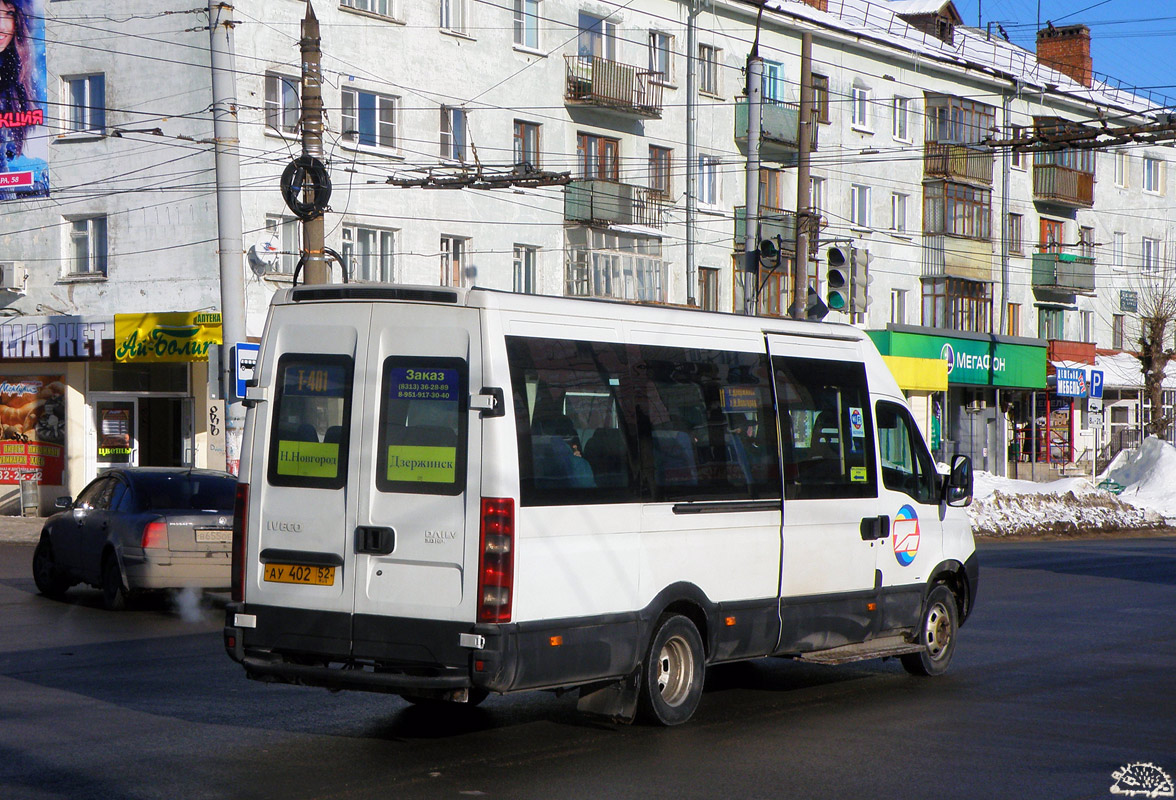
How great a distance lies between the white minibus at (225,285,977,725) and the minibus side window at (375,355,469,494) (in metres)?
0.01

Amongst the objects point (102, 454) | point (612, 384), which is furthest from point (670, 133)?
point (612, 384)

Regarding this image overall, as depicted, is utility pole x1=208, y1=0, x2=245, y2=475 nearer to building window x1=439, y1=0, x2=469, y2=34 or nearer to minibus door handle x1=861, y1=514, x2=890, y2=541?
minibus door handle x1=861, y1=514, x2=890, y2=541

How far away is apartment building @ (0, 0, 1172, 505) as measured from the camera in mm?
29203

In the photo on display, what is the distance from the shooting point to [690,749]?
803 cm

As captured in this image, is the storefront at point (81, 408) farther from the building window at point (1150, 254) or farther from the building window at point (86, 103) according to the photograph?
the building window at point (1150, 254)

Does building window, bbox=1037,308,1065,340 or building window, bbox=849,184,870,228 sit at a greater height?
building window, bbox=849,184,870,228

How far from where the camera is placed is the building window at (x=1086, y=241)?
2161 inches

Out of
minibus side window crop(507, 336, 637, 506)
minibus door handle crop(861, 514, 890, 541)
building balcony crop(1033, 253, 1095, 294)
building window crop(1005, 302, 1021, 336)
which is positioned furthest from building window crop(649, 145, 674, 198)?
minibus side window crop(507, 336, 637, 506)

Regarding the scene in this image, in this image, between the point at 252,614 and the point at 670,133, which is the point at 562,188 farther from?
the point at 252,614

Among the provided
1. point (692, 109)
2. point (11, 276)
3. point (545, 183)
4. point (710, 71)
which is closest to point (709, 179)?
point (692, 109)

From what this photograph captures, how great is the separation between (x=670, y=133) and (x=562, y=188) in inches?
188

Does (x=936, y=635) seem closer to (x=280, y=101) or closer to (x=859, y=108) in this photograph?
(x=280, y=101)

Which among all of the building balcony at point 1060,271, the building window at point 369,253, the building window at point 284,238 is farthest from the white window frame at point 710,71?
the building balcony at point 1060,271

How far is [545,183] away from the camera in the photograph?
90.5 feet
